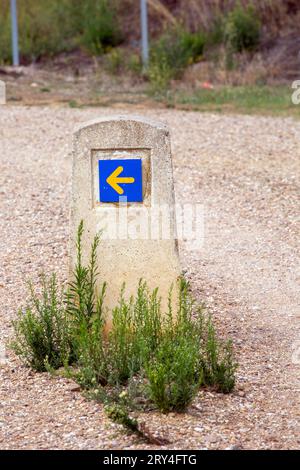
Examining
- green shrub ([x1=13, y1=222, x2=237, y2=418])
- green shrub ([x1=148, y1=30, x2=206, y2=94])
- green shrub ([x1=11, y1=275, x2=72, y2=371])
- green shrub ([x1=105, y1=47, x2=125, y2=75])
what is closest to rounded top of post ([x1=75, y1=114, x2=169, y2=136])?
green shrub ([x1=13, y1=222, x2=237, y2=418])

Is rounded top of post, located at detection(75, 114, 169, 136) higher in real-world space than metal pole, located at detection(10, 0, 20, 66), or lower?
lower

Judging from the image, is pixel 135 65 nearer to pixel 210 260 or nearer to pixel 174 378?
pixel 210 260

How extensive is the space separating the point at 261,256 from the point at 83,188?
2.20 meters

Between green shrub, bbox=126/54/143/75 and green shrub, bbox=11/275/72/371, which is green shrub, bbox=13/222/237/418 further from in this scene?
green shrub, bbox=126/54/143/75

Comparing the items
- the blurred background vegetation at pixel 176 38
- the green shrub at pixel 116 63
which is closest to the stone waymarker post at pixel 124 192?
the blurred background vegetation at pixel 176 38

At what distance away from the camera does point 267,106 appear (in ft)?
40.2

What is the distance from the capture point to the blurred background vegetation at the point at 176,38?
1418 centimetres

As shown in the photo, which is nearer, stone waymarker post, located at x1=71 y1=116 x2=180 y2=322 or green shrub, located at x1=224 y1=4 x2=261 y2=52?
stone waymarker post, located at x1=71 y1=116 x2=180 y2=322

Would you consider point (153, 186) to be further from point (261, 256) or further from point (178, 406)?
point (261, 256)

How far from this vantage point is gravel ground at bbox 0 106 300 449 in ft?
14.6

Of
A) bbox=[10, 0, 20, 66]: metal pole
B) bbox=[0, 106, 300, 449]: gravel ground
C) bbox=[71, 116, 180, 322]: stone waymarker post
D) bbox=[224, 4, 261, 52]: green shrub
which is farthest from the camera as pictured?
bbox=[224, 4, 261, 52]: green shrub

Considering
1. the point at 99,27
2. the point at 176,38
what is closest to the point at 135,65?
the point at 176,38

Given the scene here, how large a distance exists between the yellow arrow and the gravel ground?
39.8 inches
